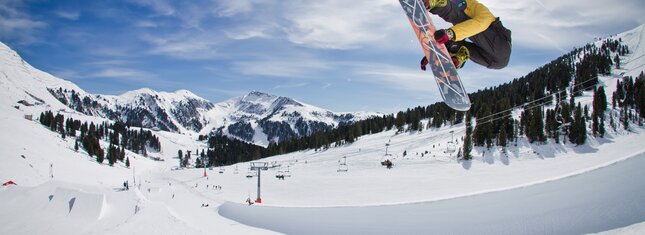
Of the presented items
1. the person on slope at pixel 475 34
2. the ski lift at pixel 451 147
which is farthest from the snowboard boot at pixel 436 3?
the ski lift at pixel 451 147

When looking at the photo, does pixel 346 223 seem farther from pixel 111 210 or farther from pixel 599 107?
pixel 599 107

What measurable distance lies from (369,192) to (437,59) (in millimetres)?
43897

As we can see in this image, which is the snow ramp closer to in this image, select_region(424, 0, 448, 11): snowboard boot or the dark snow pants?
select_region(424, 0, 448, 11): snowboard boot

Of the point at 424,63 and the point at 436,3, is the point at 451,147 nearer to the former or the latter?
the point at 424,63

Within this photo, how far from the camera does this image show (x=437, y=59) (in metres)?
8.88

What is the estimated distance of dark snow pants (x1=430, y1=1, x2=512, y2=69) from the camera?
8596mm

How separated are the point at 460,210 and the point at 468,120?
56.0m

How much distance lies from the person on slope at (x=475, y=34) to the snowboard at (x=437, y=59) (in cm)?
25

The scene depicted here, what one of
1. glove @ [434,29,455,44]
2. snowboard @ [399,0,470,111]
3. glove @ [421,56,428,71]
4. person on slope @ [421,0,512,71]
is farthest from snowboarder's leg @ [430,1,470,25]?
glove @ [434,29,455,44]

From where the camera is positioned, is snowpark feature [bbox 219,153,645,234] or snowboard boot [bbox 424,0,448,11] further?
snowpark feature [bbox 219,153,645,234]

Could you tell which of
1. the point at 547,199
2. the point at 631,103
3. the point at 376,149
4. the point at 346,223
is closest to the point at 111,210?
the point at 346,223

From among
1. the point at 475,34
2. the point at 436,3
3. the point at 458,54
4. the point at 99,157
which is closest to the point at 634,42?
the point at 458,54

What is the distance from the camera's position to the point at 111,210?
34188 millimetres

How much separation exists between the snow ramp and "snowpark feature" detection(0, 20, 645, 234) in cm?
10
